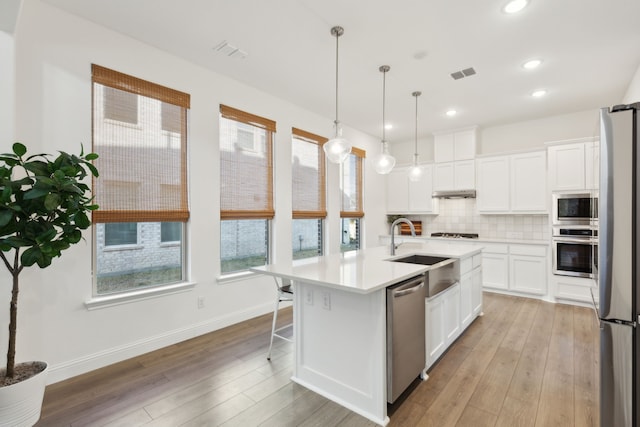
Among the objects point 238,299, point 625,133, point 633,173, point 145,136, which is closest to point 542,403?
point 633,173

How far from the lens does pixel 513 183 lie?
500cm

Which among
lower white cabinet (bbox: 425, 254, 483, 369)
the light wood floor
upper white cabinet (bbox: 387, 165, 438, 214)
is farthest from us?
upper white cabinet (bbox: 387, 165, 438, 214)

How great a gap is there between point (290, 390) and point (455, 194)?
183 inches

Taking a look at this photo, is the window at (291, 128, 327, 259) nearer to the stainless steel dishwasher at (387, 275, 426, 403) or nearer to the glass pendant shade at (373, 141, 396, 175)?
the glass pendant shade at (373, 141, 396, 175)

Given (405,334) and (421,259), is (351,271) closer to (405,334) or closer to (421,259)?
(405,334)

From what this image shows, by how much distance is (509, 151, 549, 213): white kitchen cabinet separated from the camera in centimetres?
474

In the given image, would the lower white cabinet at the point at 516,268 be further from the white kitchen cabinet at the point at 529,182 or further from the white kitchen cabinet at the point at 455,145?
the white kitchen cabinet at the point at 455,145

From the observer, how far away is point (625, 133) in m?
1.32

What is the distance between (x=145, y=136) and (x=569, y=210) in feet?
18.0

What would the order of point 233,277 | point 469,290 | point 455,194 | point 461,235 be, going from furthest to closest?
point 461,235
point 455,194
point 233,277
point 469,290

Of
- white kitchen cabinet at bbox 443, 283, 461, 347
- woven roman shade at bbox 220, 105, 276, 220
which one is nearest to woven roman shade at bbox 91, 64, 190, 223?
woven roman shade at bbox 220, 105, 276, 220

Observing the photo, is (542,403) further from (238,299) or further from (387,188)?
(387,188)

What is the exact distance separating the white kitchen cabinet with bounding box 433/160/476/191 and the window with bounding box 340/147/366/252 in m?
1.49

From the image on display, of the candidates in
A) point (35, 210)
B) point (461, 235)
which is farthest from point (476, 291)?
point (35, 210)
